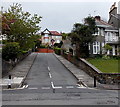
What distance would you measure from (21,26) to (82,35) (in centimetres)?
1158

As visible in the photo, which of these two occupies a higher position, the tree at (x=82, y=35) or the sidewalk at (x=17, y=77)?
the tree at (x=82, y=35)

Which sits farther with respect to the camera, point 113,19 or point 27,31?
point 113,19

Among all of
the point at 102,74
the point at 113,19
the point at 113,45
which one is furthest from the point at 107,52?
the point at 102,74

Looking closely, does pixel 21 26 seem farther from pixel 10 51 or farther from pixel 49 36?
pixel 49 36

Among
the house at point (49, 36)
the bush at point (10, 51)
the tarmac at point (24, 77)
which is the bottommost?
the tarmac at point (24, 77)

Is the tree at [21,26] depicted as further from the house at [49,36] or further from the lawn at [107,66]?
the house at [49,36]

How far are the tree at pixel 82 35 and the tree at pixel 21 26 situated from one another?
398 inches

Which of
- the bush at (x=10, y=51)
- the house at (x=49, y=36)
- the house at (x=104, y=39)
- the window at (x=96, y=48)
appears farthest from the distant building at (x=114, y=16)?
the house at (x=49, y=36)

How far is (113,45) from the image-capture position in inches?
1788

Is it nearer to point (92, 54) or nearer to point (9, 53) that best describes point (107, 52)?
point (92, 54)

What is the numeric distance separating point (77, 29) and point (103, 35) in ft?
38.6

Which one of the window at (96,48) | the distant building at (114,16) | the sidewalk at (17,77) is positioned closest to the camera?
the sidewalk at (17,77)

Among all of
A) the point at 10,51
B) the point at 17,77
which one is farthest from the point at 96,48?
the point at 17,77

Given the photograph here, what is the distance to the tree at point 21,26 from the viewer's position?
38.3 m
